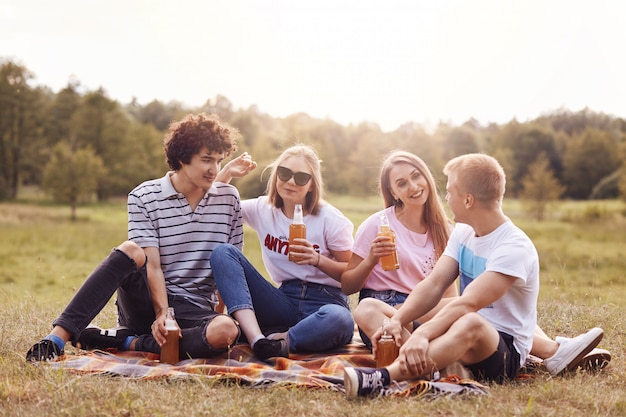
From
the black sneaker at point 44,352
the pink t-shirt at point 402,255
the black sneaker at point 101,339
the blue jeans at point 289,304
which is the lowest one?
the black sneaker at point 101,339

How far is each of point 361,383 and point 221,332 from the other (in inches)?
47.7

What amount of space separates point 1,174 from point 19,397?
1786 inches

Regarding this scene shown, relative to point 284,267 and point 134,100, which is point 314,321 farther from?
point 134,100

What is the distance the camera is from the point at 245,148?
153ft

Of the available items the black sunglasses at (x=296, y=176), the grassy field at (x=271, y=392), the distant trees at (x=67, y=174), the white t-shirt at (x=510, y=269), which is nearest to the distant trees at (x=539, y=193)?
the distant trees at (x=67, y=174)

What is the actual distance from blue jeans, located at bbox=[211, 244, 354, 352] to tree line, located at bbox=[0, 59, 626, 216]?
3485 cm

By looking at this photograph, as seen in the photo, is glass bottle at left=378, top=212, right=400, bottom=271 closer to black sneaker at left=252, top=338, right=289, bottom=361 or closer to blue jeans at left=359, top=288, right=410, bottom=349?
blue jeans at left=359, top=288, right=410, bottom=349

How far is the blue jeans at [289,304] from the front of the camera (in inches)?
187

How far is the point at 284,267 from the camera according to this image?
206 inches

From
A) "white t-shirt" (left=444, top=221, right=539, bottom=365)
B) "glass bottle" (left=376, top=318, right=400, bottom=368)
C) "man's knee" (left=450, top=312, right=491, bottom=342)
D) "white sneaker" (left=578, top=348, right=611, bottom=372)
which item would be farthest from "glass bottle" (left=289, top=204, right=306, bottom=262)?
"white sneaker" (left=578, top=348, right=611, bottom=372)

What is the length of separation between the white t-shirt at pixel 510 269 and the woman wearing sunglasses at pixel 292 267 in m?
1.06

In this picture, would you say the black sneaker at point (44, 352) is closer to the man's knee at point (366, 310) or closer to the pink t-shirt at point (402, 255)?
the man's knee at point (366, 310)

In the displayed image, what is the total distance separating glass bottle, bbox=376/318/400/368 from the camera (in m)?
4.22

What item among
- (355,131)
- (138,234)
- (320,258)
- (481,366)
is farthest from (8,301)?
(355,131)
